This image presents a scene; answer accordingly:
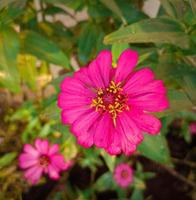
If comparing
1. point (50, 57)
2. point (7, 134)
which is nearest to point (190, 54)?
point (50, 57)

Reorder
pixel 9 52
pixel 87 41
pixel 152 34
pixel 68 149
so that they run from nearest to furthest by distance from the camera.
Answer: pixel 152 34 < pixel 9 52 < pixel 87 41 < pixel 68 149

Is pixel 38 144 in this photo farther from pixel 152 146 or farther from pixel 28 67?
pixel 152 146

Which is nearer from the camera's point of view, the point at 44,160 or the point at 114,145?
the point at 114,145

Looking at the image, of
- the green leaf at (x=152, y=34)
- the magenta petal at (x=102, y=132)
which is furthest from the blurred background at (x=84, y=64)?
the magenta petal at (x=102, y=132)

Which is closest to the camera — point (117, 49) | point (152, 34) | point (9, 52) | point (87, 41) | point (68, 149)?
point (152, 34)

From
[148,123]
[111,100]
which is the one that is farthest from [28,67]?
[148,123]

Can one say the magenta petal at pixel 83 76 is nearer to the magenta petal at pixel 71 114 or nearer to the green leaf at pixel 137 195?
the magenta petal at pixel 71 114

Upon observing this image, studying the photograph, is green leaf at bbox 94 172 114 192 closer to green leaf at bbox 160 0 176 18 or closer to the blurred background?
the blurred background

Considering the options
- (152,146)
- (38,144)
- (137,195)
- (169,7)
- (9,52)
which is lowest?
(137,195)
